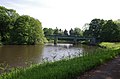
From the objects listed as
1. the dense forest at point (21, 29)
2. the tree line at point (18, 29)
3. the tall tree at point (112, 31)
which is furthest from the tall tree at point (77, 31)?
the tree line at point (18, 29)

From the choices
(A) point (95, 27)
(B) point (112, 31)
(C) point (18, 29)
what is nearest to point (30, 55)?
(C) point (18, 29)

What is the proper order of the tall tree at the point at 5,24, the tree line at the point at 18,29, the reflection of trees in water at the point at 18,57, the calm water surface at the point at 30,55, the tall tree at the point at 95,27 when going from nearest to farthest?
the calm water surface at the point at 30,55 < the reflection of trees in water at the point at 18,57 < the tree line at the point at 18,29 < the tall tree at the point at 5,24 < the tall tree at the point at 95,27

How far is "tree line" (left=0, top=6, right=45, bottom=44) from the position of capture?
92.4m

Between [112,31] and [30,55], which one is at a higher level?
[112,31]

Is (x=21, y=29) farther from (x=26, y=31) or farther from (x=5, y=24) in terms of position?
(x=5, y=24)

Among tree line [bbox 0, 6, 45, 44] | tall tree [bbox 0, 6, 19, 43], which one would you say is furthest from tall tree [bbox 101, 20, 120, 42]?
tall tree [bbox 0, 6, 19, 43]

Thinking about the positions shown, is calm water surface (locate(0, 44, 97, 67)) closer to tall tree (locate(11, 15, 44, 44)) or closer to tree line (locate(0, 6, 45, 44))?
tall tree (locate(11, 15, 44, 44))

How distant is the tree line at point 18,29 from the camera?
92.4m

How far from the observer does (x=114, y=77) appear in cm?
1417

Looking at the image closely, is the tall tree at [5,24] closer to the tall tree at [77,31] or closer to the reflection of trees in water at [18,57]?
the reflection of trees in water at [18,57]

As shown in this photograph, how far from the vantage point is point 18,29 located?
306ft

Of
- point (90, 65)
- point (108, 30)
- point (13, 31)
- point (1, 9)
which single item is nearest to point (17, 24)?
point (13, 31)

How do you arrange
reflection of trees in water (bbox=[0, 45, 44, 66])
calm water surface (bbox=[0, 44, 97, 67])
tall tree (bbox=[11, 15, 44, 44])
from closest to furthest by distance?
calm water surface (bbox=[0, 44, 97, 67]), reflection of trees in water (bbox=[0, 45, 44, 66]), tall tree (bbox=[11, 15, 44, 44])

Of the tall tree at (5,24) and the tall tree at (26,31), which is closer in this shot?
the tall tree at (26,31)
